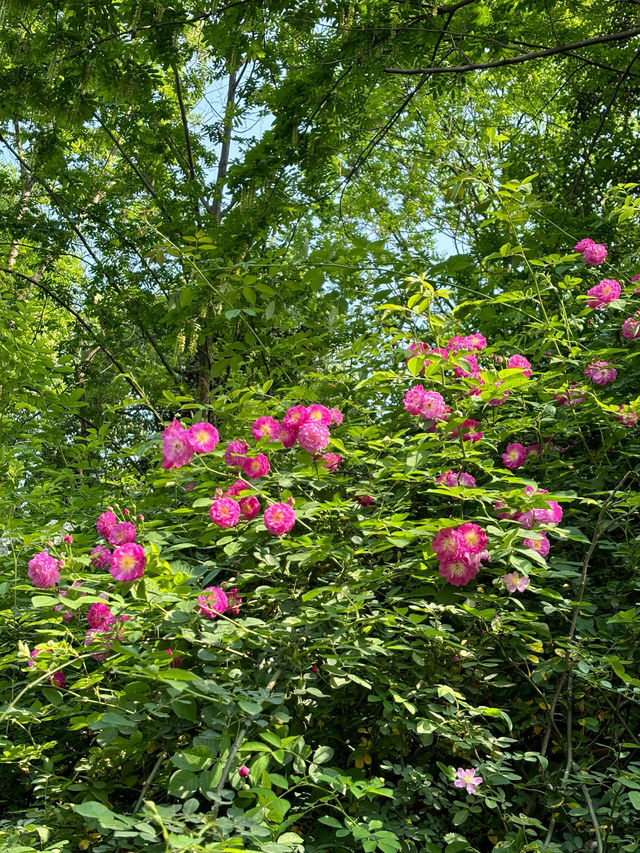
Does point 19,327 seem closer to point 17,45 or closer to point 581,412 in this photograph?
point 17,45

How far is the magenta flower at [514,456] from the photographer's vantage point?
2.34m

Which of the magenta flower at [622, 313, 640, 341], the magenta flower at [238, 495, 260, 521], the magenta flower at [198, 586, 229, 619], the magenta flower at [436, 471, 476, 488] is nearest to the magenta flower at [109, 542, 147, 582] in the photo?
the magenta flower at [198, 586, 229, 619]

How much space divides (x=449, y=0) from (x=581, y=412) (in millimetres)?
2921

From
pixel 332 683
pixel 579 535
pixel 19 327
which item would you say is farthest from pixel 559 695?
pixel 19 327

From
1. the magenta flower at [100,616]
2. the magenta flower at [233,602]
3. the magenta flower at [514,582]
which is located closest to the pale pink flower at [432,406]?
the magenta flower at [514,582]

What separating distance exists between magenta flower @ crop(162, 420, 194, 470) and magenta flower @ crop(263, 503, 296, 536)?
1.01ft

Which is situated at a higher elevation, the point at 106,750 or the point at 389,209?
the point at 389,209

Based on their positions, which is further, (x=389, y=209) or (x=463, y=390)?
(x=389, y=209)

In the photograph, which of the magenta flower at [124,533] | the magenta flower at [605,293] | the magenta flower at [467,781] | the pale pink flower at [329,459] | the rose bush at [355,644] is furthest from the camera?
the magenta flower at [605,293]

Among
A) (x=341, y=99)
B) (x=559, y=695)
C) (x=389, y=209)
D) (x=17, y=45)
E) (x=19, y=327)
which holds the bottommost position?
(x=559, y=695)

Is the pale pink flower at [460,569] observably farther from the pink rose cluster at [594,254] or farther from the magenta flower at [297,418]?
the pink rose cluster at [594,254]

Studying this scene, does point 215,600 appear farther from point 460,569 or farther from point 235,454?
point 460,569

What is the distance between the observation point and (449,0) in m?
4.22

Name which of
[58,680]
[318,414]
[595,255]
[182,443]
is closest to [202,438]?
[182,443]
